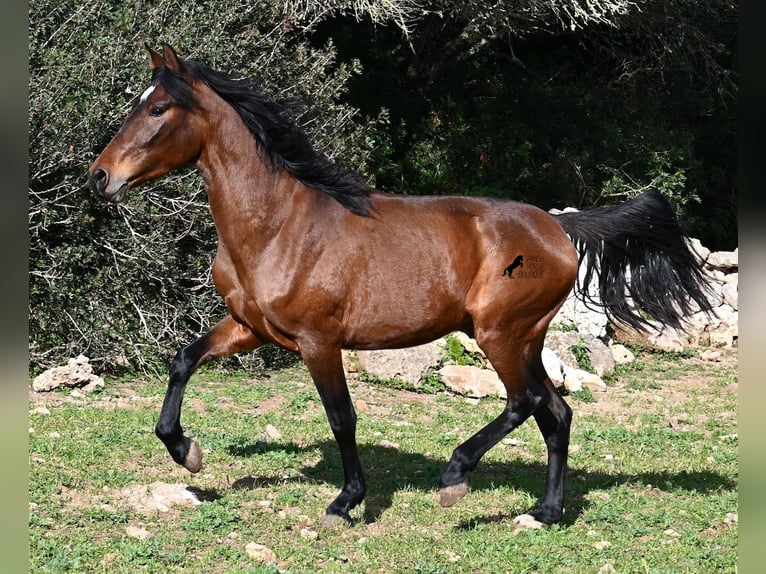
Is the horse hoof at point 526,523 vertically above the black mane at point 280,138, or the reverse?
the black mane at point 280,138

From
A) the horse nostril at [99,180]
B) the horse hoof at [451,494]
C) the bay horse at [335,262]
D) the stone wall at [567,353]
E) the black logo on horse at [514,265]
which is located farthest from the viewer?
the stone wall at [567,353]

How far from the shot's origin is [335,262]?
5.09 metres

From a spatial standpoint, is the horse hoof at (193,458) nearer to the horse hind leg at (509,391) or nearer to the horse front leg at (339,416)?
the horse front leg at (339,416)

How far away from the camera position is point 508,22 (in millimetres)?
12711

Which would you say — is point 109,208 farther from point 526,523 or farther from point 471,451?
point 526,523

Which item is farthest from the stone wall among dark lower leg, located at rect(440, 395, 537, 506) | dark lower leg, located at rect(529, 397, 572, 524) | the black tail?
dark lower leg, located at rect(440, 395, 537, 506)

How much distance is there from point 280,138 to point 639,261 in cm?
247

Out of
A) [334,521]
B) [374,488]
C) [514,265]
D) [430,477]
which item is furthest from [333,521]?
[514,265]

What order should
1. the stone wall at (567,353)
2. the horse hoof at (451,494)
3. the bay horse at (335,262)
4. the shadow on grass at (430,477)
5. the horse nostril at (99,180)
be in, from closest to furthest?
the horse nostril at (99,180) < the horse hoof at (451,494) < the bay horse at (335,262) < the shadow on grass at (430,477) < the stone wall at (567,353)

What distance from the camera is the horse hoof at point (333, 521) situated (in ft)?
16.3

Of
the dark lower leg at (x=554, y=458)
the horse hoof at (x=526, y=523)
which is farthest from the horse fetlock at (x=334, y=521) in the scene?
the dark lower leg at (x=554, y=458)

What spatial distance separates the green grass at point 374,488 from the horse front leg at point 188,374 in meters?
0.32

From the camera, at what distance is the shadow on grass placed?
568 cm
